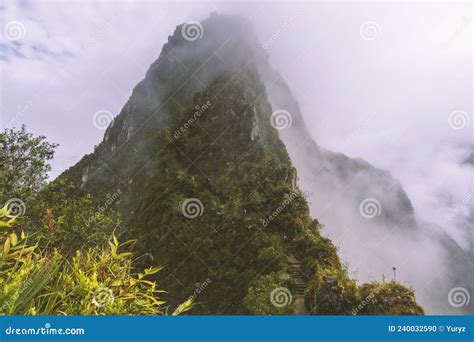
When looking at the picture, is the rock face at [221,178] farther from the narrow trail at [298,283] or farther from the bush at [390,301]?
the narrow trail at [298,283]

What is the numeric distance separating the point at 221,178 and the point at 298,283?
18.2 m

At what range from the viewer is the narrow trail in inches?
513

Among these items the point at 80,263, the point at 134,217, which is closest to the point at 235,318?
the point at 80,263

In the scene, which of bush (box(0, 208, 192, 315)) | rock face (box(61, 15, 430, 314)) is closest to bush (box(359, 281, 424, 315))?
rock face (box(61, 15, 430, 314))

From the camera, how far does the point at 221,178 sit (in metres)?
32.9

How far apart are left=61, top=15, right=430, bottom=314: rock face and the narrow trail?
0.84 feet

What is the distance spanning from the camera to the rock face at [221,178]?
19625mm

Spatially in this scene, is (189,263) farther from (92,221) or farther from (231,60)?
(231,60)

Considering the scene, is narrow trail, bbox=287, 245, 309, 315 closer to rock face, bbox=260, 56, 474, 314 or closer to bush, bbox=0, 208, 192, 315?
bush, bbox=0, 208, 192, 315

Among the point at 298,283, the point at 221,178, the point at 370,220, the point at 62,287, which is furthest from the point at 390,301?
the point at 370,220

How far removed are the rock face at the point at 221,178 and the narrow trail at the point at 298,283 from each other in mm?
256

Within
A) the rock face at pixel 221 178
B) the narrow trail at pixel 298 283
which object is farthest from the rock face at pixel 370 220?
the narrow trail at pixel 298 283

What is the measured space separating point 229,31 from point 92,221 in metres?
61.4

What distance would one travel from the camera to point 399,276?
7962 cm
